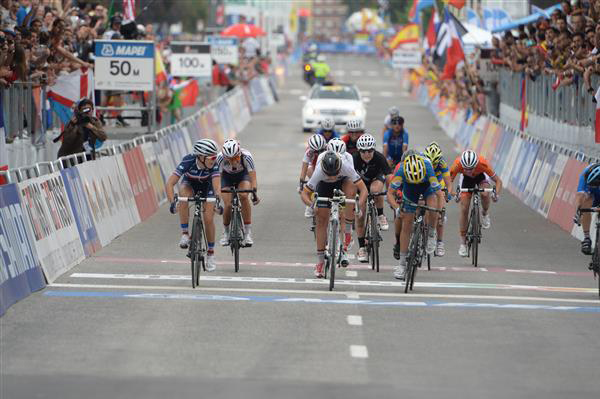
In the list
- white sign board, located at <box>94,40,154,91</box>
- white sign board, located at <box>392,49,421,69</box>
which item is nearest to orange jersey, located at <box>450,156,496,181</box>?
white sign board, located at <box>94,40,154,91</box>

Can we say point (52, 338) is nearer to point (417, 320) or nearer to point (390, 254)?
point (417, 320)

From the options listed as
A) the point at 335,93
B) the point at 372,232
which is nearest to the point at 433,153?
the point at 372,232

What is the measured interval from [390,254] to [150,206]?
6.02 metres

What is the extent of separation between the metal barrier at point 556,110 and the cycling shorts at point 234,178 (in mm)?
8821

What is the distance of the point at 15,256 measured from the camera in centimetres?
1562

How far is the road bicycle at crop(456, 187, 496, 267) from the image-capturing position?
20203 millimetres

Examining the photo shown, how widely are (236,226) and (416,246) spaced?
2985 mm

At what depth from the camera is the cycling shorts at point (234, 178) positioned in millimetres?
19609

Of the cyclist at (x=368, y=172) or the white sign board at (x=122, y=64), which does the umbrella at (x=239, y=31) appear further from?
the cyclist at (x=368, y=172)

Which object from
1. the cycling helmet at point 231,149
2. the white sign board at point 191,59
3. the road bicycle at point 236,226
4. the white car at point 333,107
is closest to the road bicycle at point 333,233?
the road bicycle at point 236,226

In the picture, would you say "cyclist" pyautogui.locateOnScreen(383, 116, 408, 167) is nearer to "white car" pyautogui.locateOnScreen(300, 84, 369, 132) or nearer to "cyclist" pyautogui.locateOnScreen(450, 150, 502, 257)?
"cyclist" pyautogui.locateOnScreen(450, 150, 502, 257)

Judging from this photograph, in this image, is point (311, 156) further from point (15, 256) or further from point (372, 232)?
point (15, 256)

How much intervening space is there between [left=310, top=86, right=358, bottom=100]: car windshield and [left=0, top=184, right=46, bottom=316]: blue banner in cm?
3493

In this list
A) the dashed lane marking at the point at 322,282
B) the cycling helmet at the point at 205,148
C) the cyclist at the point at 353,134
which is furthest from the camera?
the cyclist at the point at 353,134
